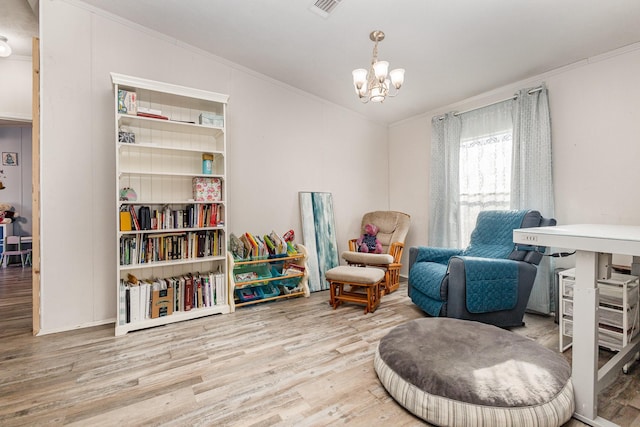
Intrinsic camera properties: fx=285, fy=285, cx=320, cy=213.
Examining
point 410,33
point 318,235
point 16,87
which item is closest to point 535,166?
point 410,33

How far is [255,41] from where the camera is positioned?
113 inches

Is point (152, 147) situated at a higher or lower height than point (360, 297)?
higher

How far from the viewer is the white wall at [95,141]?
247 cm

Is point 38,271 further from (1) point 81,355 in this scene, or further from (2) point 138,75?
(2) point 138,75

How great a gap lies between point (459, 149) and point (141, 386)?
3.90 meters

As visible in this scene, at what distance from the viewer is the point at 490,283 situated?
7.84 ft

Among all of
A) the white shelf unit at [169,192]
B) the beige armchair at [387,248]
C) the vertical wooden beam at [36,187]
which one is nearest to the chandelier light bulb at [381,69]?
the white shelf unit at [169,192]

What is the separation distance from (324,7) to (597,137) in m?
2.69

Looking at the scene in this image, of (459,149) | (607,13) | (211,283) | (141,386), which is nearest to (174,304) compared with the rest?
(211,283)

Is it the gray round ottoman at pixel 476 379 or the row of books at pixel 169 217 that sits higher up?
the row of books at pixel 169 217

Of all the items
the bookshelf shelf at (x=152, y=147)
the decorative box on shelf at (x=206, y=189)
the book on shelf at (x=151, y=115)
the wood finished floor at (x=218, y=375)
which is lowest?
the wood finished floor at (x=218, y=375)

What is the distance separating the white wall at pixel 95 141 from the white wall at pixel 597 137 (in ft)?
10.2

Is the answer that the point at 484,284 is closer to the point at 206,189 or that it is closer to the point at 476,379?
the point at 476,379

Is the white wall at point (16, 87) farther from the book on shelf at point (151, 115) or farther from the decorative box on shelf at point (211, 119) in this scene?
the decorative box on shelf at point (211, 119)
